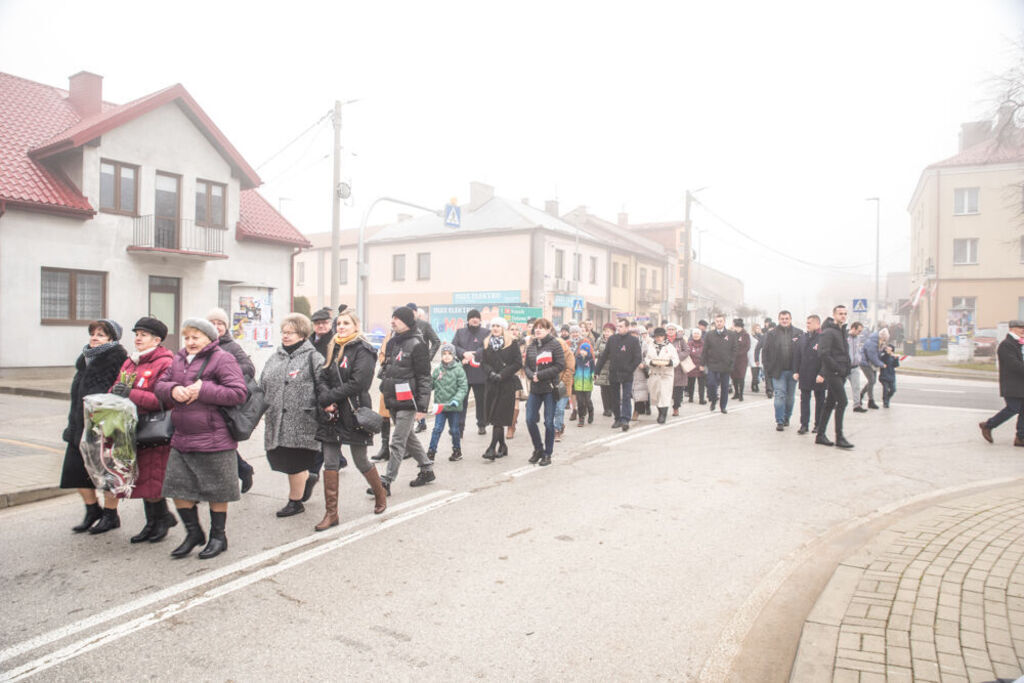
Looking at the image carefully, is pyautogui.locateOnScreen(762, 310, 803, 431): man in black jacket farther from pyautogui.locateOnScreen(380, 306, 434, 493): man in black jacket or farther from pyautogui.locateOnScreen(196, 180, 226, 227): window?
pyautogui.locateOnScreen(196, 180, 226, 227): window

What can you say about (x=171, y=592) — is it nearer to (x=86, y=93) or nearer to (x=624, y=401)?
(x=624, y=401)

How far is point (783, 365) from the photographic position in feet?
38.1

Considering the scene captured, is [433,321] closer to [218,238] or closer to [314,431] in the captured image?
[218,238]

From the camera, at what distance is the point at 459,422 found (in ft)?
28.7

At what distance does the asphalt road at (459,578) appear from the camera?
11.5ft

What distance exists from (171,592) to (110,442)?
1.31 meters

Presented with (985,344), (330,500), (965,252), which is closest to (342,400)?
(330,500)

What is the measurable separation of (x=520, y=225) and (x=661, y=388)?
100ft

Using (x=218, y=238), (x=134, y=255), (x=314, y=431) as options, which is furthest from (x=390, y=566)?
(x=218, y=238)

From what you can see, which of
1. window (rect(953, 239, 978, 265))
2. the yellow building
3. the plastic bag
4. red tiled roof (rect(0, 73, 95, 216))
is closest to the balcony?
red tiled roof (rect(0, 73, 95, 216))

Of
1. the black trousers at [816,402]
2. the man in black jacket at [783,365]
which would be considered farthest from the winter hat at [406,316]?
the man in black jacket at [783,365]

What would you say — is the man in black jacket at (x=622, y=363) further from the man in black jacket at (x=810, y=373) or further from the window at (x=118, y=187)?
the window at (x=118, y=187)

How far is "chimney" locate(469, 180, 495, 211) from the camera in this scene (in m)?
46.3

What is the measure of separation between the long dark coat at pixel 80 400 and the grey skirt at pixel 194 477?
839 mm
